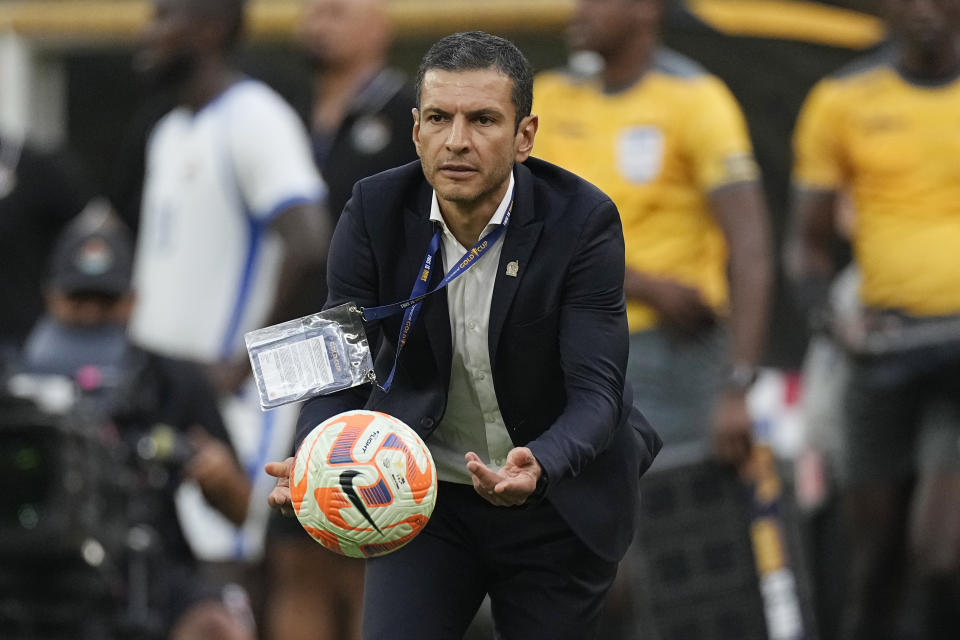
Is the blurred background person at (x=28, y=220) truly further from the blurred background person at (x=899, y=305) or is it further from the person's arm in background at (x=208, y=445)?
the blurred background person at (x=899, y=305)

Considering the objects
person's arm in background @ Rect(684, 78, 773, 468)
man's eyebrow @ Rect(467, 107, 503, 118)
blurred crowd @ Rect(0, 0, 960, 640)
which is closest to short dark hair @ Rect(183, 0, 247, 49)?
blurred crowd @ Rect(0, 0, 960, 640)

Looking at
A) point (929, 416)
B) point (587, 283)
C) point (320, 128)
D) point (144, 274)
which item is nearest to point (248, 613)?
point (144, 274)

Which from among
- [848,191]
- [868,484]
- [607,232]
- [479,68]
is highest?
[479,68]

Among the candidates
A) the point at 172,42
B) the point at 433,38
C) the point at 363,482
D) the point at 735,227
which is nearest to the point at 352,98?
the point at 172,42

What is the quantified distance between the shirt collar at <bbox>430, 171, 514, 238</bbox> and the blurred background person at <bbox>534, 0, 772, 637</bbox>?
2725mm

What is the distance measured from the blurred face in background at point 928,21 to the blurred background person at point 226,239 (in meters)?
2.50

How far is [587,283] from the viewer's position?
4.48m

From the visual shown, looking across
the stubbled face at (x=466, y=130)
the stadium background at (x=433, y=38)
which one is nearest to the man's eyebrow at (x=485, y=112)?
the stubbled face at (x=466, y=130)

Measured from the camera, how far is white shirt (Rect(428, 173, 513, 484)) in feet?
14.9

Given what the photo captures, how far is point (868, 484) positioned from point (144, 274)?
3143mm

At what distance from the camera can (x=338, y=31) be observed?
8328mm

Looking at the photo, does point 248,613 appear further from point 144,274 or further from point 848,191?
point 848,191

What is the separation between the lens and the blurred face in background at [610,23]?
7488mm

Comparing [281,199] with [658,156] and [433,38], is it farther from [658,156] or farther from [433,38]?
[433,38]
